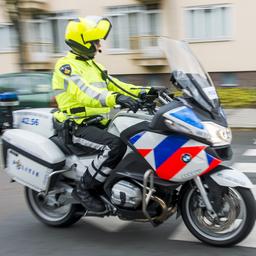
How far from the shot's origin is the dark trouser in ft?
→ 15.0

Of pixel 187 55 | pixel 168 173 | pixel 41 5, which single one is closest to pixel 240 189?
pixel 168 173

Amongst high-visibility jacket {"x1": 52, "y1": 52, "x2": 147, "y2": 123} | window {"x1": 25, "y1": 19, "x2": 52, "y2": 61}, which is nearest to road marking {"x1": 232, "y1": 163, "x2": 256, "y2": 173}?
high-visibility jacket {"x1": 52, "y1": 52, "x2": 147, "y2": 123}

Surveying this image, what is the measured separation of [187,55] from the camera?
4605 mm

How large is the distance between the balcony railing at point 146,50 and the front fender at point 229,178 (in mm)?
14994

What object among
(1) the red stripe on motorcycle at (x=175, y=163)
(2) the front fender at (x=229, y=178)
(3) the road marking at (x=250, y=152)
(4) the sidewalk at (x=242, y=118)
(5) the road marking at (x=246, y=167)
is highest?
(1) the red stripe on motorcycle at (x=175, y=163)

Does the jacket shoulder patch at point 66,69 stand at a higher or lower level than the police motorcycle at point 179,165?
higher

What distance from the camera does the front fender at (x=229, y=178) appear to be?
4.21 meters

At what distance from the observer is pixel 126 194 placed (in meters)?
4.50

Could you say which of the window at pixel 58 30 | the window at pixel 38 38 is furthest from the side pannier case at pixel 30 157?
the window at pixel 38 38

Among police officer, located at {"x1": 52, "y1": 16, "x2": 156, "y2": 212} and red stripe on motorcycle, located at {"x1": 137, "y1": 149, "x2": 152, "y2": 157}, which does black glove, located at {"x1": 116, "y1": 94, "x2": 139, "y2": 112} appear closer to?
police officer, located at {"x1": 52, "y1": 16, "x2": 156, "y2": 212}

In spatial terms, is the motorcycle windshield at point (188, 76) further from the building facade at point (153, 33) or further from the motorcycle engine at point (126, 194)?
the building facade at point (153, 33)

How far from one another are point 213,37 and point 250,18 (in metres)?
1.56

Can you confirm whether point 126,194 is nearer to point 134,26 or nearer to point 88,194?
point 88,194

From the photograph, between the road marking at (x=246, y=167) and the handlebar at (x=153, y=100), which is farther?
the road marking at (x=246, y=167)
